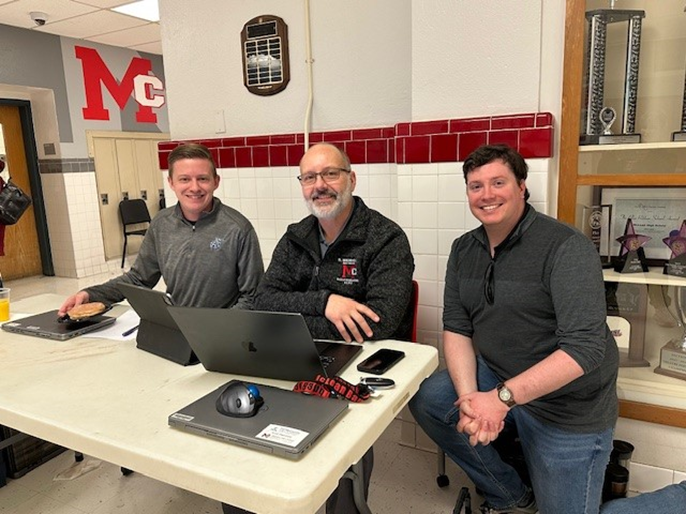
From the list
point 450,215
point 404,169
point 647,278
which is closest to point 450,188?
point 450,215

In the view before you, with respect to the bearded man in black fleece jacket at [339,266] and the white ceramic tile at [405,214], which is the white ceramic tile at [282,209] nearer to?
the white ceramic tile at [405,214]

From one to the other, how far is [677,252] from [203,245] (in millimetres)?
1834

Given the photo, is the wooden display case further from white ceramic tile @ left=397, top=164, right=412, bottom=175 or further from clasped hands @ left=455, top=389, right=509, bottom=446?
clasped hands @ left=455, top=389, right=509, bottom=446

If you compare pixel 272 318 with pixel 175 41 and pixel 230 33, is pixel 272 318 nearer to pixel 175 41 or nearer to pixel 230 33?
pixel 230 33

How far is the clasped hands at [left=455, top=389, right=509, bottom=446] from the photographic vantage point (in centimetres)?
144

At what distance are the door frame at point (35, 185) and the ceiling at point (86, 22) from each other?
0.96 m

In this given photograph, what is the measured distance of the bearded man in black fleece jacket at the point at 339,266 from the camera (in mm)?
1548

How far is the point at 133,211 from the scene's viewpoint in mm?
6484

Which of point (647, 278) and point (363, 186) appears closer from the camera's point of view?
point (647, 278)

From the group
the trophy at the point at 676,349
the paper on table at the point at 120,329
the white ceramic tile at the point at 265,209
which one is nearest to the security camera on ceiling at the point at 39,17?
the white ceramic tile at the point at 265,209

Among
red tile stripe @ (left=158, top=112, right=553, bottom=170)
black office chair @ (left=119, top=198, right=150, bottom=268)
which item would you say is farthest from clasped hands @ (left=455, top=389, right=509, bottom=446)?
black office chair @ (left=119, top=198, right=150, bottom=268)

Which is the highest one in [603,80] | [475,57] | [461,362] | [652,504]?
[475,57]

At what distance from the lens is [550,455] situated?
152 centimetres

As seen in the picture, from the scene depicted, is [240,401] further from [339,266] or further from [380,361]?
[339,266]
